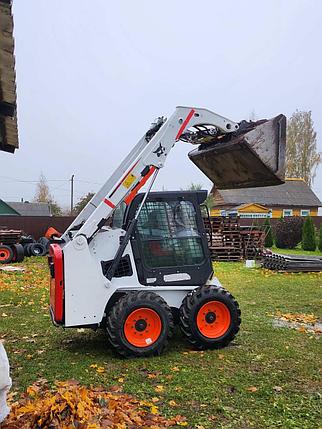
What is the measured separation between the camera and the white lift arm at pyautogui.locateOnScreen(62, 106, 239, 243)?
5.73m

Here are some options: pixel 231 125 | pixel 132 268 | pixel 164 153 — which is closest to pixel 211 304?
pixel 132 268

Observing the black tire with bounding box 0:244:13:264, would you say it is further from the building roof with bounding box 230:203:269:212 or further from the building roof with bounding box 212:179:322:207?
the building roof with bounding box 212:179:322:207

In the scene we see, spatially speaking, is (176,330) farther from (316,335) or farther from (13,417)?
(13,417)

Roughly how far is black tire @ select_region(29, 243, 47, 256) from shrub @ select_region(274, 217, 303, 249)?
1408 cm

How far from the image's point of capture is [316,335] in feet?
22.5

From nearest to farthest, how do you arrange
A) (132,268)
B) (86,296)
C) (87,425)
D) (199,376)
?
(87,425) → (199,376) → (86,296) → (132,268)

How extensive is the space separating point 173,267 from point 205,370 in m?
1.47

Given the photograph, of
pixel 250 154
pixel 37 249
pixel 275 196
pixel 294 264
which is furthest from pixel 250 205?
pixel 250 154

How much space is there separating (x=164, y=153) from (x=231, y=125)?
3.56ft

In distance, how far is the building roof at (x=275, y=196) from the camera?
152ft

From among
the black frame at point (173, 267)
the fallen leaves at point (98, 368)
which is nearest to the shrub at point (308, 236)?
the black frame at point (173, 267)

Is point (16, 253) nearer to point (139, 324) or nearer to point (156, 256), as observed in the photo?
point (156, 256)

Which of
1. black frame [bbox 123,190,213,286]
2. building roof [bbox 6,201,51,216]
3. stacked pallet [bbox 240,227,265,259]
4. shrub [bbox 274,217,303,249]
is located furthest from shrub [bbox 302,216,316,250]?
building roof [bbox 6,201,51,216]

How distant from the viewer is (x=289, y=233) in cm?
2666
